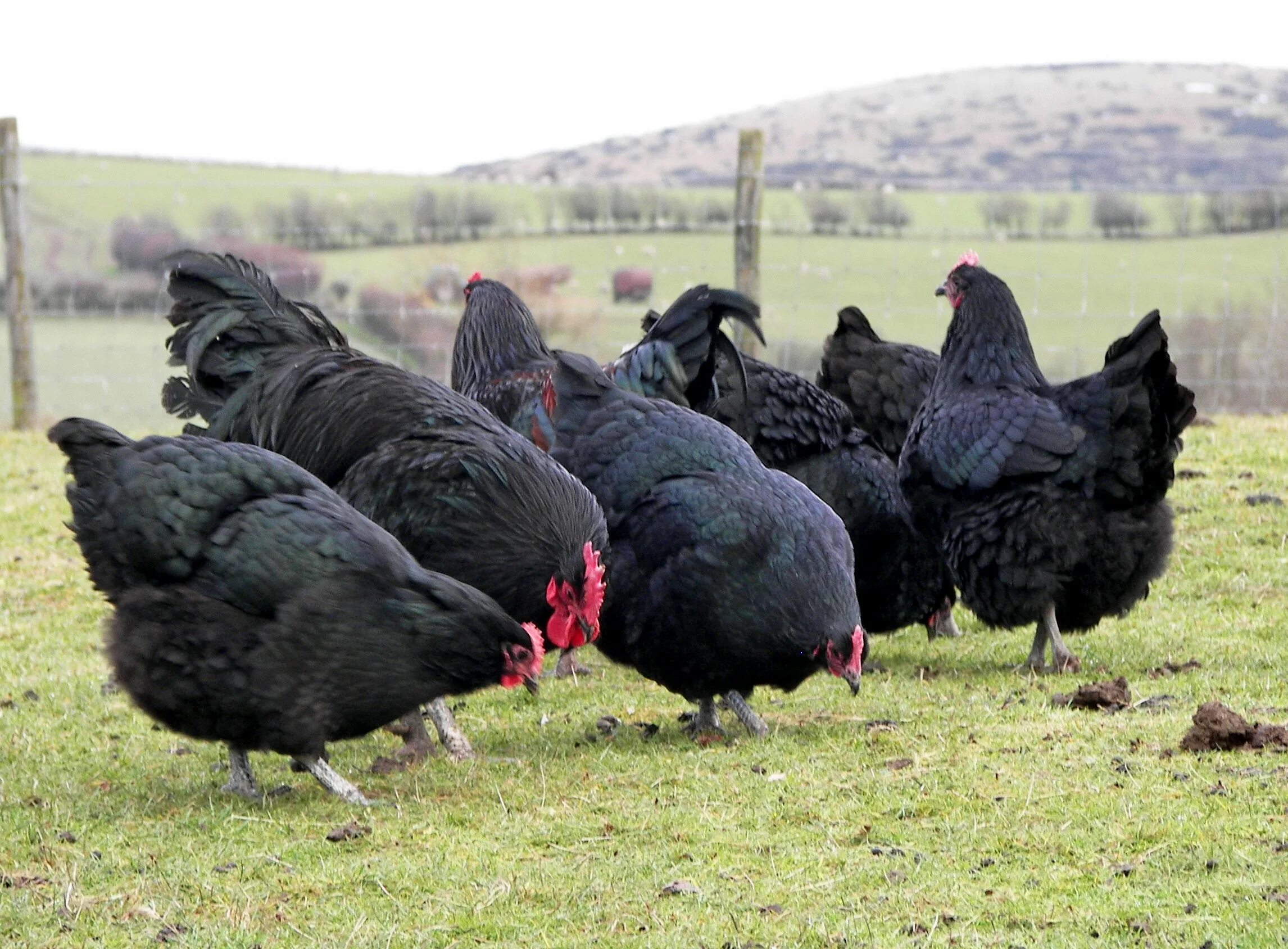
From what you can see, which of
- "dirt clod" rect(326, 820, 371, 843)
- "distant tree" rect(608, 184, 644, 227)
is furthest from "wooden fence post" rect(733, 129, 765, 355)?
"dirt clod" rect(326, 820, 371, 843)

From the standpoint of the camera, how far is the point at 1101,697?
6500 millimetres

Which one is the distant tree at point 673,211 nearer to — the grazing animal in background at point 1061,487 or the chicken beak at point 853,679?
the grazing animal in background at point 1061,487

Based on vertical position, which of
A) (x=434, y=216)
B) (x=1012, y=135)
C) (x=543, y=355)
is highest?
(x=1012, y=135)

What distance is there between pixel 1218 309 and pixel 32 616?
1427 cm

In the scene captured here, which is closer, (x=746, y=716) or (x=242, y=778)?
(x=242, y=778)

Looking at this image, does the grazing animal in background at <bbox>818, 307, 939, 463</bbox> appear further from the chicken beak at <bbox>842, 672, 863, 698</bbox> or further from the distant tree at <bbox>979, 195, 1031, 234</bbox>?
the distant tree at <bbox>979, 195, 1031, 234</bbox>

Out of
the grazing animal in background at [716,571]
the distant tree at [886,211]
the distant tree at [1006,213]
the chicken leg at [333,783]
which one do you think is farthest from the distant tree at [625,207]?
the chicken leg at [333,783]

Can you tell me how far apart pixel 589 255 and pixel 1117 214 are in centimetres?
729

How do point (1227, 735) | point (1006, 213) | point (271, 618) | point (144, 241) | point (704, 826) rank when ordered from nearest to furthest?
point (704, 826), point (271, 618), point (1227, 735), point (144, 241), point (1006, 213)

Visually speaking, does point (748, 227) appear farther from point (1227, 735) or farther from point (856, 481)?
point (1227, 735)

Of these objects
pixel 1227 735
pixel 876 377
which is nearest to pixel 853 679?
pixel 1227 735

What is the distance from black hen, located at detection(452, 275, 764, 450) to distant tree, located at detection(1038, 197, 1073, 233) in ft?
39.0

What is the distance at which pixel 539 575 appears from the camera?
5.94m

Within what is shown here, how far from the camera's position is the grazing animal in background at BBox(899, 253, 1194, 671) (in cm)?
725
